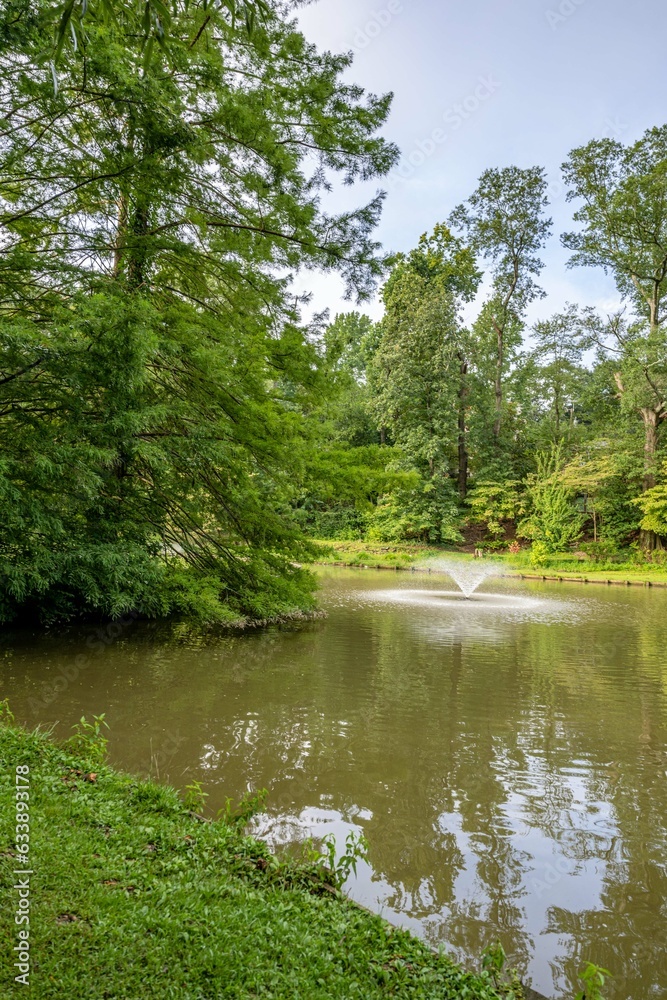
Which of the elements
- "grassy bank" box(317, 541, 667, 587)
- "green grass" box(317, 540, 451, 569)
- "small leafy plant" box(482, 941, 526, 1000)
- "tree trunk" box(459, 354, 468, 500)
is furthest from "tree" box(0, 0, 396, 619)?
"tree trunk" box(459, 354, 468, 500)

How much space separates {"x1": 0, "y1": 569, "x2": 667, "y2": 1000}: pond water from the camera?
281 centimetres

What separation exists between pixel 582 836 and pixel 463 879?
38.3 inches

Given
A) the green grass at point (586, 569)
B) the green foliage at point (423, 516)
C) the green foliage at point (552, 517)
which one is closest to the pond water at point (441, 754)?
the green grass at point (586, 569)

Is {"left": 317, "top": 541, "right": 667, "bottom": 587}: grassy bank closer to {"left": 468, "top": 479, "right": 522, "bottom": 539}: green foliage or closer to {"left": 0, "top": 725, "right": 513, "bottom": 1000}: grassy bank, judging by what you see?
{"left": 468, "top": 479, "right": 522, "bottom": 539}: green foliage

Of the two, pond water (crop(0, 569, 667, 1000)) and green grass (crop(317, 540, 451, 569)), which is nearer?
pond water (crop(0, 569, 667, 1000))

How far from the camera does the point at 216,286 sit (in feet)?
31.2

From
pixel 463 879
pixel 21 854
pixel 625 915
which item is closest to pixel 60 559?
pixel 21 854

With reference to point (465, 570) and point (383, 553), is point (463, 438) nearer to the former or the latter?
point (383, 553)

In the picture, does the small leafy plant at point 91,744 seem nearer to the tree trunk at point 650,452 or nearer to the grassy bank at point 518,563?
the grassy bank at point 518,563

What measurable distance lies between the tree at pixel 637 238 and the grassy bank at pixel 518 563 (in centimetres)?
306

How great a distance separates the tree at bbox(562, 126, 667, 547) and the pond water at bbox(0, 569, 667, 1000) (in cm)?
1699

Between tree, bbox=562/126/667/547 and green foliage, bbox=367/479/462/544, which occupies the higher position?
tree, bbox=562/126/667/547

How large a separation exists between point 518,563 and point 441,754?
67.9 feet

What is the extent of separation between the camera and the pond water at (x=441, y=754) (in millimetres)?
2814
